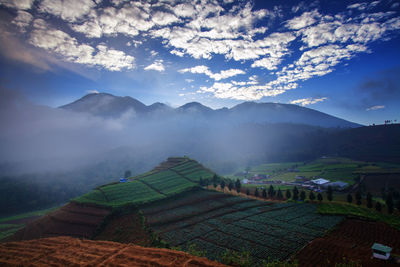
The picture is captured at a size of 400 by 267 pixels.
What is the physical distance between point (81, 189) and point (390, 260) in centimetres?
14014

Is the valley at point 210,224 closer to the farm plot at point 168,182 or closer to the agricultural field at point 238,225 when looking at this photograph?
the agricultural field at point 238,225

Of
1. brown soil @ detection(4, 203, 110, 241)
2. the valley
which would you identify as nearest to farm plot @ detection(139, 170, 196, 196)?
the valley

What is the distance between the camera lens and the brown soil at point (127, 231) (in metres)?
34.4

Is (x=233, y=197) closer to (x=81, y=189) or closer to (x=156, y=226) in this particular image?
(x=156, y=226)

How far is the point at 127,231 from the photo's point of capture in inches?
1517

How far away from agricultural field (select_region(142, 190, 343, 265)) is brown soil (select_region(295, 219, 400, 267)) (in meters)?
1.50

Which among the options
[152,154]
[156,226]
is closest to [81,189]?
[152,154]

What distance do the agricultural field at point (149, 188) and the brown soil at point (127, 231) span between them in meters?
5.13

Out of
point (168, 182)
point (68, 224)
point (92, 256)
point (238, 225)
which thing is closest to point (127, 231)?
point (68, 224)

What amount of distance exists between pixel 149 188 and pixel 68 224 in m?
24.5

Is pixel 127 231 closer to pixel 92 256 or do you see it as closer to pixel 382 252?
pixel 92 256

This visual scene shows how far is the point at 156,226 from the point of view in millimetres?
37969

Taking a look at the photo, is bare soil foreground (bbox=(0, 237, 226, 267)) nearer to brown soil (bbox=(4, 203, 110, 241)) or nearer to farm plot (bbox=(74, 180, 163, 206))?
brown soil (bbox=(4, 203, 110, 241))

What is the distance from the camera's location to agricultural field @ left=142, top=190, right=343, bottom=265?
27.2 meters
